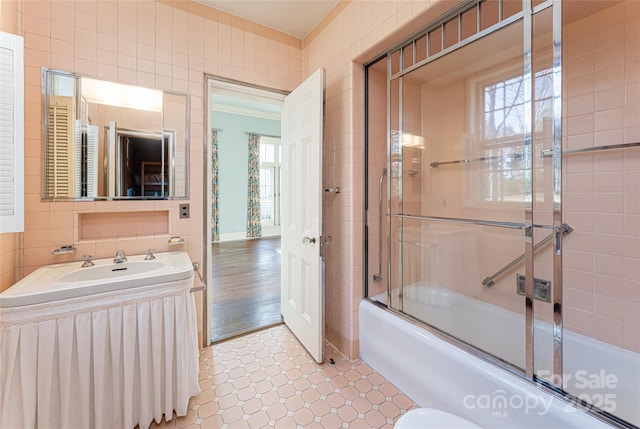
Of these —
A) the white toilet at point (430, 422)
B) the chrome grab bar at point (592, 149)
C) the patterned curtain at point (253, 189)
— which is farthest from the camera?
the patterned curtain at point (253, 189)

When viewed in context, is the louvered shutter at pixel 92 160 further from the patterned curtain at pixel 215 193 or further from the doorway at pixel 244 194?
the patterned curtain at pixel 215 193

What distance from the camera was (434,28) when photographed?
1.53 metres

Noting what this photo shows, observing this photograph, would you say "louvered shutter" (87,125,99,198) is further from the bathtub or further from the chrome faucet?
the bathtub

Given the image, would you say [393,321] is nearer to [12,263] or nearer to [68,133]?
[12,263]

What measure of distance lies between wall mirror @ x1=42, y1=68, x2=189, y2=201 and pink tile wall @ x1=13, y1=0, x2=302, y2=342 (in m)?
0.05

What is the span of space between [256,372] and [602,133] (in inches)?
104

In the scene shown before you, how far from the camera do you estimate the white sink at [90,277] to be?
114 centimetres

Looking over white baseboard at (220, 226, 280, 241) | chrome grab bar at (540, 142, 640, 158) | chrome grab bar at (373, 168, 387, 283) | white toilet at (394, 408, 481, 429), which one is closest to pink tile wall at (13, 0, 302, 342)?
chrome grab bar at (373, 168, 387, 283)

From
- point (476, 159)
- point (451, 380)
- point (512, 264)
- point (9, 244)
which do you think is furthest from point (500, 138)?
point (9, 244)

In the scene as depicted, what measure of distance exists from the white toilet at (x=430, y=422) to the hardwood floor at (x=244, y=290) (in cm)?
169

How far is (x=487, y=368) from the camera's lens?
127cm

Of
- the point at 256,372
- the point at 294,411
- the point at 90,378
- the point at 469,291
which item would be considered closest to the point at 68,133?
the point at 90,378

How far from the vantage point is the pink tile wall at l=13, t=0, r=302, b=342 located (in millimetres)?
1560

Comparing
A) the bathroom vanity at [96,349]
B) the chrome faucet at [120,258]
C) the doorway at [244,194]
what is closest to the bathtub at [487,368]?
the bathroom vanity at [96,349]
